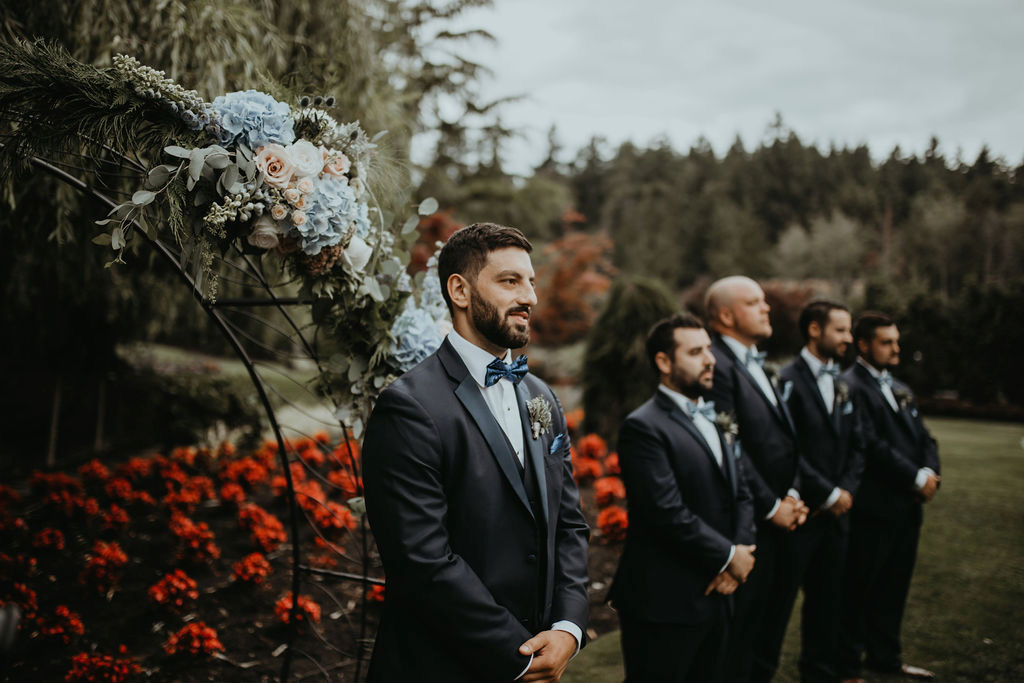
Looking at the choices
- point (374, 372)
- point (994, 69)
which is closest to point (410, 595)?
point (374, 372)

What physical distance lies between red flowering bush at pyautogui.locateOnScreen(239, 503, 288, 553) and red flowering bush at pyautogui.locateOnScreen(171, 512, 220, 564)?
31cm

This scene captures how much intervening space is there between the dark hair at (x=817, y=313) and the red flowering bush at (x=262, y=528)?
412 cm

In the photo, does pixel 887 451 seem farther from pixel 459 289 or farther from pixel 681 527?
pixel 459 289

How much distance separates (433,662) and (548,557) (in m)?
0.46

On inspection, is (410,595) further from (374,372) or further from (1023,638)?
(1023,638)

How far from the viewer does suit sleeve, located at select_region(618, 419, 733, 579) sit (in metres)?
2.97

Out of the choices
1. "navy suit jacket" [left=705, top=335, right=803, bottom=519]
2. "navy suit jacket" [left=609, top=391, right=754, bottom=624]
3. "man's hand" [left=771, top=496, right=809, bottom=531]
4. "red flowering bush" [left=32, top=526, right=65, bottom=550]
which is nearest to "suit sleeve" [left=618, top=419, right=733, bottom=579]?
"navy suit jacket" [left=609, top=391, right=754, bottom=624]

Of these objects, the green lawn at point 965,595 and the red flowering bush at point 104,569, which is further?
the green lawn at point 965,595

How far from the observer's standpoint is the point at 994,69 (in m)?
9.83

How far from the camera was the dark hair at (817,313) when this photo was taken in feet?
14.4

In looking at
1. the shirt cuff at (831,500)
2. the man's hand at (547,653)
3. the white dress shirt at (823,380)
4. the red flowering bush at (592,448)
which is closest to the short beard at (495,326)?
the man's hand at (547,653)

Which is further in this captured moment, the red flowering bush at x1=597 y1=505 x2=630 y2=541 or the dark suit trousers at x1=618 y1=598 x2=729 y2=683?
the red flowering bush at x1=597 y1=505 x2=630 y2=541

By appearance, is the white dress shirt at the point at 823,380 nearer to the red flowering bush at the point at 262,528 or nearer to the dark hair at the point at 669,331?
the dark hair at the point at 669,331

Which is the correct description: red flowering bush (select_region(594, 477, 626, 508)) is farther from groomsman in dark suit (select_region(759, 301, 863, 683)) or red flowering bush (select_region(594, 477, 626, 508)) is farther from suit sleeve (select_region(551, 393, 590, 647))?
suit sleeve (select_region(551, 393, 590, 647))
